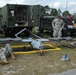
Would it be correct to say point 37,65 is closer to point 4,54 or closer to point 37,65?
point 37,65

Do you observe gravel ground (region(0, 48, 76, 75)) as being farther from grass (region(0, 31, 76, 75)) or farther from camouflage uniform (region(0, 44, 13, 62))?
camouflage uniform (region(0, 44, 13, 62))

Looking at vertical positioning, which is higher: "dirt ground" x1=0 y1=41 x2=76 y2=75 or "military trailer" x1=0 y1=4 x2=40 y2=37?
"military trailer" x1=0 y1=4 x2=40 y2=37

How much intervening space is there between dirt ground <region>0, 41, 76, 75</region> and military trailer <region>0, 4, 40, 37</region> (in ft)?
27.3

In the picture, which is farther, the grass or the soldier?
the soldier

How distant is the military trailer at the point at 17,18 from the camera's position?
1838cm

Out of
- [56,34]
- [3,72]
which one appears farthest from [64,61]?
[56,34]

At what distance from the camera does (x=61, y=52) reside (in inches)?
440

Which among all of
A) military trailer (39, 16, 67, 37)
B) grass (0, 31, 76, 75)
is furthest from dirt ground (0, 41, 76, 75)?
military trailer (39, 16, 67, 37)

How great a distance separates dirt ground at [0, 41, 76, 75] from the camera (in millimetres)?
7824

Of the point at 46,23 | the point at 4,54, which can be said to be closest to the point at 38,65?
the point at 4,54

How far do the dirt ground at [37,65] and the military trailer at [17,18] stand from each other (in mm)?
8311

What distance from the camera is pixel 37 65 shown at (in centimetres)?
864

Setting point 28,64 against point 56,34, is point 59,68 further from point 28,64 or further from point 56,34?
point 56,34

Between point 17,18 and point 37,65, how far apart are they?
11347mm
